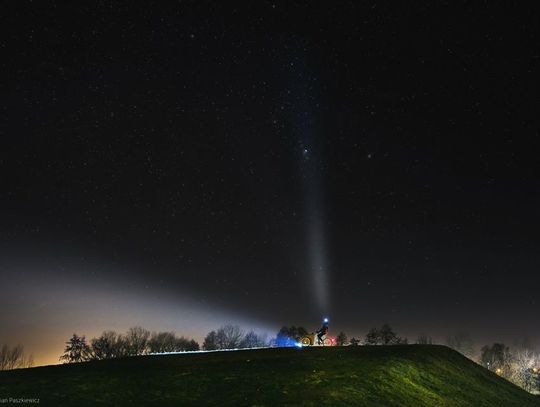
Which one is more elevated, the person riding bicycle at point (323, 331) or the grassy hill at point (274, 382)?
the person riding bicycle at point (323, 331)

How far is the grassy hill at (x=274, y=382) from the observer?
865 inches

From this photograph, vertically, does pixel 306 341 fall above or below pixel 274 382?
above

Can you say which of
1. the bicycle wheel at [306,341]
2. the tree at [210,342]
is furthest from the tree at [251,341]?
the bicycle wheel at [306,341]

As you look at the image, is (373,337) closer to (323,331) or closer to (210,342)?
Result: (210,342)

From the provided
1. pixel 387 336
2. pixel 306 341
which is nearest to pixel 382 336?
pixel 387 336

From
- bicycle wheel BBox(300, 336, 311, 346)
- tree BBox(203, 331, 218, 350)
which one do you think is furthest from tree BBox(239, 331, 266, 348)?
bicycle wheel BBox(300, 336, 311, 346)

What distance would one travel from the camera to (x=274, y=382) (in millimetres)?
24359

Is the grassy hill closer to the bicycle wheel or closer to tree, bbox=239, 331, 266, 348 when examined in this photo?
the bicycle wheel

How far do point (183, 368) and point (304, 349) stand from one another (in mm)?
10588

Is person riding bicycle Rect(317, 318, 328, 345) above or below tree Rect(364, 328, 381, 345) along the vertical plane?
below

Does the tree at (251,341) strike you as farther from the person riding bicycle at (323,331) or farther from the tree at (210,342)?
the person riding bicycle at (323,331)

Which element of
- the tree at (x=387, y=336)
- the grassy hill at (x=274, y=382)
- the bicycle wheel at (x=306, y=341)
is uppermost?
the tree at (x=387, y=336)

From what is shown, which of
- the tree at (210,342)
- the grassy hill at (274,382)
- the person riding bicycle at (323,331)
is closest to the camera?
the grassy hill at (274,382)

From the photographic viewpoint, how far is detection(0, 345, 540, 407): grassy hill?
865 inches
